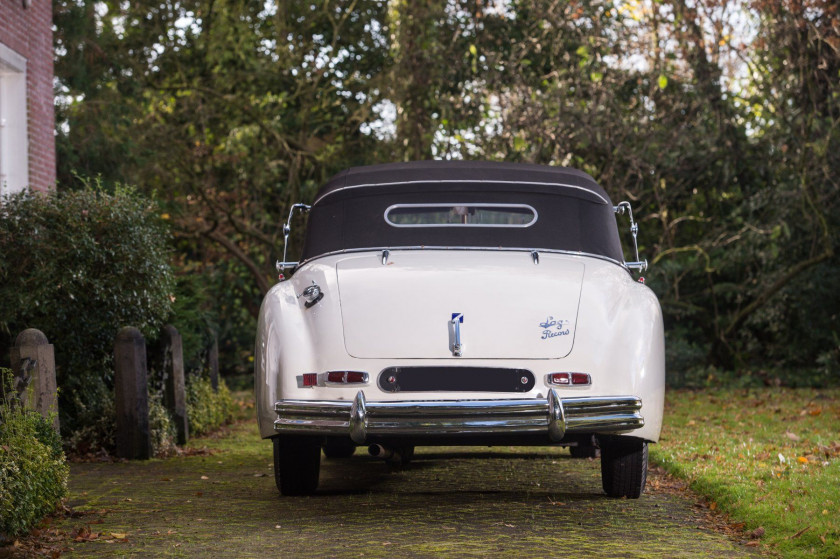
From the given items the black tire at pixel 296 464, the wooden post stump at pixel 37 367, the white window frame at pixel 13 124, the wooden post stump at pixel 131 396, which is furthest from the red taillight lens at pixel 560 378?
the white window frame at pixel 13 124

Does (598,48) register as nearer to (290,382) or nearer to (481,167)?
(481,167)

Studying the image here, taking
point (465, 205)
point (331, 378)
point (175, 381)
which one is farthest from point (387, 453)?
point (175, 381)

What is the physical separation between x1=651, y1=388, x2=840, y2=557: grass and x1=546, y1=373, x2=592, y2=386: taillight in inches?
43.0

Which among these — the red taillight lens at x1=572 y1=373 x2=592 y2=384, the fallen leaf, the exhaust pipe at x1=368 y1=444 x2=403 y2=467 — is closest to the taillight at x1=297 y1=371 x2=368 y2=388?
the red taillight lens at x1=572 y1=373 x2=592 y2=384

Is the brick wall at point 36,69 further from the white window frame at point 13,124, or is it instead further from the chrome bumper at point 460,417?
the chrome bumper at point 460,417

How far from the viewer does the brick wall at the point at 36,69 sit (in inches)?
469

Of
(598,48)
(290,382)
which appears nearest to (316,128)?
(598,48)

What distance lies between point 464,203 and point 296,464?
6.36ft

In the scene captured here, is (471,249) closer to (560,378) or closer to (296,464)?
A: (560,378)

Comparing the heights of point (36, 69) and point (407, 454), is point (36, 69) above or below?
above

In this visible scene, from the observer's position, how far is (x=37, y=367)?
7.00 metres

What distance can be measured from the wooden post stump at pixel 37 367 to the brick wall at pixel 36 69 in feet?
17.4

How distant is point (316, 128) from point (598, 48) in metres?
5.11

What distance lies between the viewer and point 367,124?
797 inches
